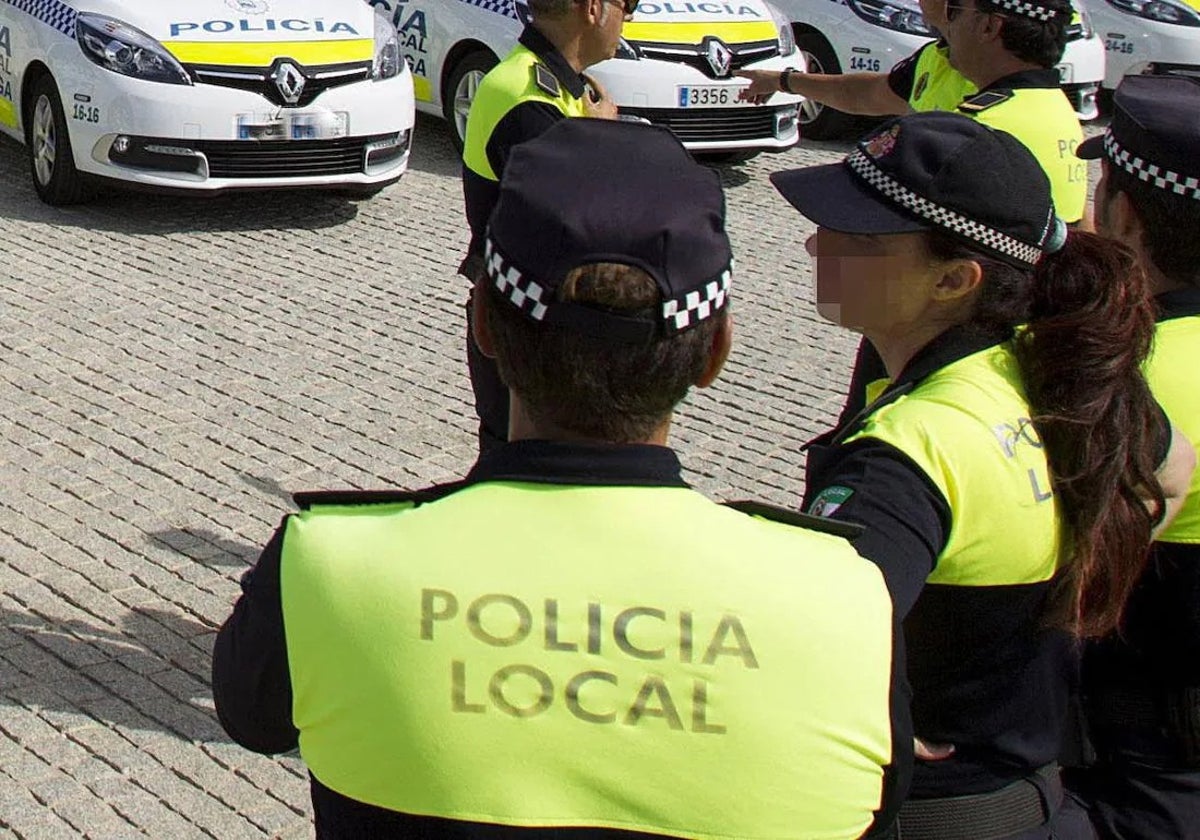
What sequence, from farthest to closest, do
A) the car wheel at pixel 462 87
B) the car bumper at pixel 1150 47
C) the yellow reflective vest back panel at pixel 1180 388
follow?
the car bumper at pixel 1150 47 < the car wheel at pixel 462 87 < the yellow reflective vest back panel at pixel 1180 388

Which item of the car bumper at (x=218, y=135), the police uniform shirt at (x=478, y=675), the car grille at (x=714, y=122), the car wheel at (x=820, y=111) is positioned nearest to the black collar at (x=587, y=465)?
the police uniform shirt at (x=478, y=675)

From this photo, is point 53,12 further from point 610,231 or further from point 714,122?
point 610,231

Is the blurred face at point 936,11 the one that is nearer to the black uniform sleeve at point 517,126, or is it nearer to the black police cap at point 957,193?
the black uniform sleeve at point 517,126

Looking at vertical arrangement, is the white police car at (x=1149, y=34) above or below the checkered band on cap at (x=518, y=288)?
below

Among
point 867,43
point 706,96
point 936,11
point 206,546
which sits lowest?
point 867,43

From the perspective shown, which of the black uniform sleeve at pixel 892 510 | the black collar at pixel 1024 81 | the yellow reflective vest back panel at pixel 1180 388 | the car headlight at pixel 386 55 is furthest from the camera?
the car headlight at pixel 386 55

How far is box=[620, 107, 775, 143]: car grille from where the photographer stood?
33.0 ft

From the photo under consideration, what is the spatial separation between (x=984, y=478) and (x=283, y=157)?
711 centimetres

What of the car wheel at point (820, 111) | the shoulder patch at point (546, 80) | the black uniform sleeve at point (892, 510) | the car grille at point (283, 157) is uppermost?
the black uniform sleeve at point (892, 510)

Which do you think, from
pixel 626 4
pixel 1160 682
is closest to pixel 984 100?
pixel 626 4

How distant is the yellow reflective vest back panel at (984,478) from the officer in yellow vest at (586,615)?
0.39 meters

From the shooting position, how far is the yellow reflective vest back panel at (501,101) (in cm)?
448

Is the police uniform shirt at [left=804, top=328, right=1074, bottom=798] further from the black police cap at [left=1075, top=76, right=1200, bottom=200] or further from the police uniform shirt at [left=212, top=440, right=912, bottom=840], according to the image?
the black police cap at [left=1075, top=76, right=1200, bottom=200]

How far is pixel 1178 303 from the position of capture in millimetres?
2711
